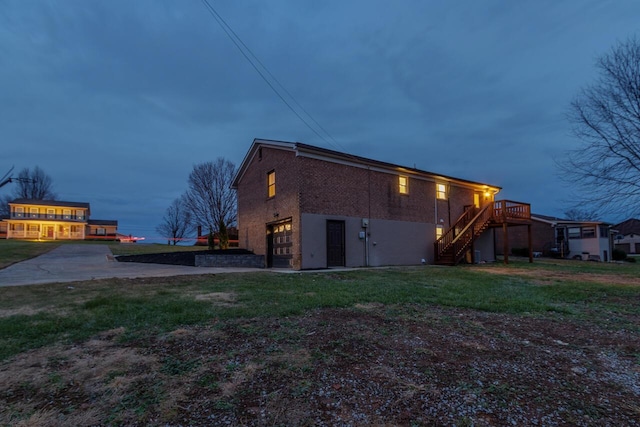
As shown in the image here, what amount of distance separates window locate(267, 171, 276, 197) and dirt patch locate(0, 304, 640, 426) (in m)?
12.3

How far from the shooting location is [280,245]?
15.6 metres

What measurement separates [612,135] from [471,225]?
1040 cm

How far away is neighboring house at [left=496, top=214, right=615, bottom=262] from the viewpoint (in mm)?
28562

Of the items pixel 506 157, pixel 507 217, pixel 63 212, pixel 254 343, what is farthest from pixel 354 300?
pixel 63 212

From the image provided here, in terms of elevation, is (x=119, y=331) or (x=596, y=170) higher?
(x=596, y=170)

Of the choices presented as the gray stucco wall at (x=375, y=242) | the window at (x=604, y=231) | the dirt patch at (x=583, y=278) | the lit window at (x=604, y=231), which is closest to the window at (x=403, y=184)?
the gray stucco wall at (x=375, y=242)

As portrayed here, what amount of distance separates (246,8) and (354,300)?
10.3 meters

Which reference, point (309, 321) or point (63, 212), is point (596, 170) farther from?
point (63, 212)

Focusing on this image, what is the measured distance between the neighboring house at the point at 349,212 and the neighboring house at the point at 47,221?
37.8 m

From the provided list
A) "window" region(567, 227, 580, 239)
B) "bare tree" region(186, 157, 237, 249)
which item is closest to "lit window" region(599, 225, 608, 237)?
"window" region(567, 227, 580, 239)

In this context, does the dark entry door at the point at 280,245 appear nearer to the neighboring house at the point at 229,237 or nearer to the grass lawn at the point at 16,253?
the neighboring house at the point at 229,237

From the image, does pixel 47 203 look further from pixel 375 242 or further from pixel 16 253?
pixel 375 242

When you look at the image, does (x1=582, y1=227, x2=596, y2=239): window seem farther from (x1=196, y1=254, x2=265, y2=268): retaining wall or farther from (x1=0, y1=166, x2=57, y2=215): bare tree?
(x1=0, y1=166, x2=57, y2=215): bare tree

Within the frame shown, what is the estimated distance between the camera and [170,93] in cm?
2325
